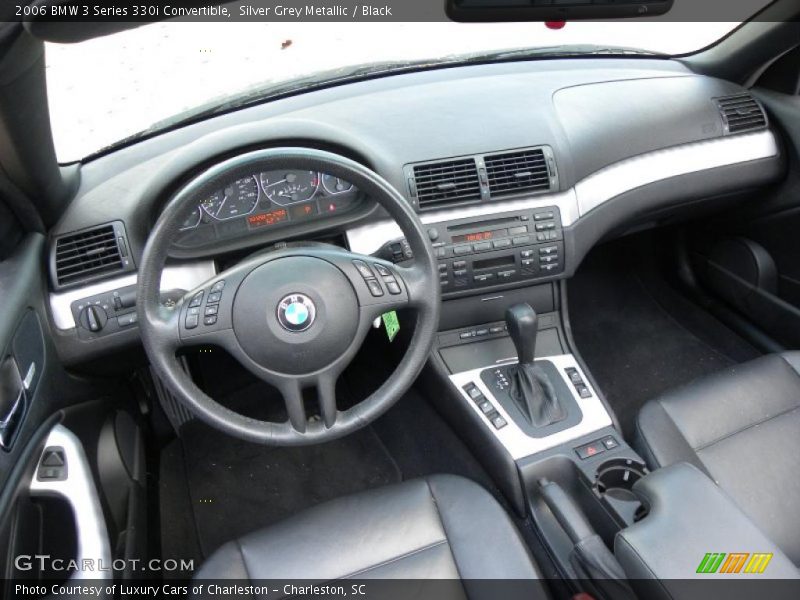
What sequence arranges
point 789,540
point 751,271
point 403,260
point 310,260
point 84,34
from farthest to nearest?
point 751,271, point 403,260, point 789,540, point 310,260, point 84,34

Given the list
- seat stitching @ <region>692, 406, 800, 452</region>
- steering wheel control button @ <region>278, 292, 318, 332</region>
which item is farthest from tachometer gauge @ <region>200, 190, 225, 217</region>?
seat stitching @ <region>692, 406, 800, 452</region>

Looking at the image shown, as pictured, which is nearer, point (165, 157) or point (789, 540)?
point (789, 540)

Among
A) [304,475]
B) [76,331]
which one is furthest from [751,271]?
[76,331]

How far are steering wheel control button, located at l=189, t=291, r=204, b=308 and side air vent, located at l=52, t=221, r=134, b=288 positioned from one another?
42cm

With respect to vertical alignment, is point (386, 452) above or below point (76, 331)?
below

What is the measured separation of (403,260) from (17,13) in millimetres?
1107

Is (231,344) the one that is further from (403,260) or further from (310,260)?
(403,260)

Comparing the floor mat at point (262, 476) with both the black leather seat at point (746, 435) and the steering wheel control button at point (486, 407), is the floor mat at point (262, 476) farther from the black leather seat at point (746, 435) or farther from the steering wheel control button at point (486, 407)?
the black leather seat at point (746, 435)

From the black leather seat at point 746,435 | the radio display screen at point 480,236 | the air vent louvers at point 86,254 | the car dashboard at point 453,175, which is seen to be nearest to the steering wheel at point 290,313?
the car dashboard at point 453,175

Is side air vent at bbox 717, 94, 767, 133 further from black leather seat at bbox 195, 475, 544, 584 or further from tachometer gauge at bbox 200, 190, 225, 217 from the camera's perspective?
tachometer gauge at bbox 200, 190, 225, 217

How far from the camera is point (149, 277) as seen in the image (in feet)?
4.65

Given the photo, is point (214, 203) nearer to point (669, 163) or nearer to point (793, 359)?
point (669, 163)

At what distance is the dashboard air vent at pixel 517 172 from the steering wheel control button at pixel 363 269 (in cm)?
64

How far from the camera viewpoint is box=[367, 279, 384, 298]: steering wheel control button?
1528mm
